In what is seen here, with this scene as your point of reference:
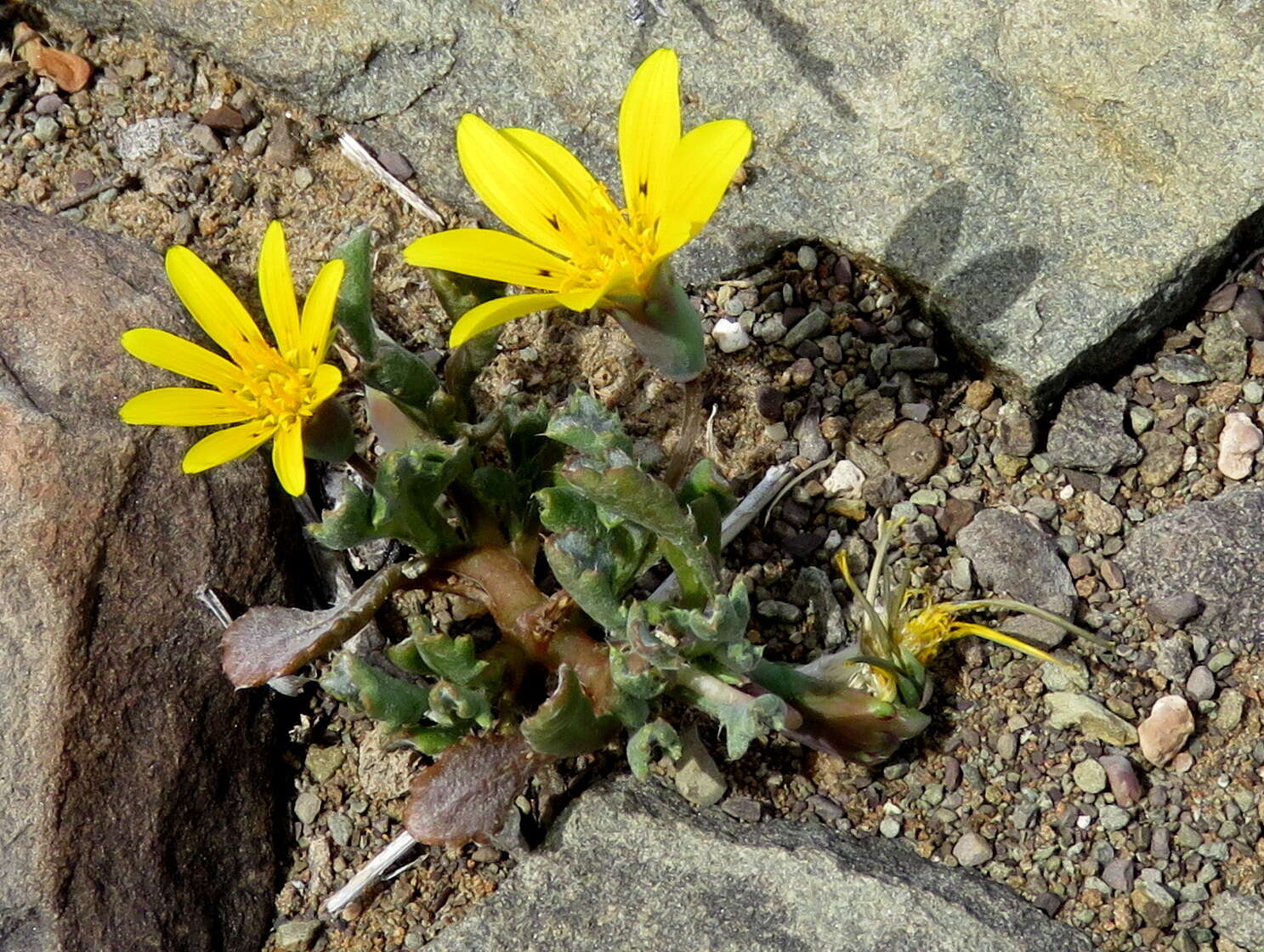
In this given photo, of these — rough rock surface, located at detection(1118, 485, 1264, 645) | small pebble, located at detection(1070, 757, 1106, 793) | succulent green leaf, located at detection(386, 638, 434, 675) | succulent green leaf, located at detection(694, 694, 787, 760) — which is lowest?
small pebble, located at detection(1070, 757, 1106, 793)

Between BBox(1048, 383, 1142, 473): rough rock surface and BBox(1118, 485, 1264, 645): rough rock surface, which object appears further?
BBox(1048, 383, 1142, 473): rough rock surface

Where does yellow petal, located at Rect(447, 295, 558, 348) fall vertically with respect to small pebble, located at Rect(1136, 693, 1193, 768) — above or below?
above

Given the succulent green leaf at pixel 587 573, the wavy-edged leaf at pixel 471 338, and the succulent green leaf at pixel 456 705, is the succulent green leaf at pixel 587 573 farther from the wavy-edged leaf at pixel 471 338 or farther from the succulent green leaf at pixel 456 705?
the wavy-edged leaf at pixel 471 338

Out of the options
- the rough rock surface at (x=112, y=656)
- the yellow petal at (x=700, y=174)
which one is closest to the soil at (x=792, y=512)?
the rough rock surface at (x=112, y=656)

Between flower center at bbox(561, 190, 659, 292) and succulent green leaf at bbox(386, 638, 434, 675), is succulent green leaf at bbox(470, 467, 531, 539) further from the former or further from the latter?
Answer: flower center at bbox(561, 190, 659, 292)

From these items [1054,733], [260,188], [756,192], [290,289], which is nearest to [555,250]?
[290,289]

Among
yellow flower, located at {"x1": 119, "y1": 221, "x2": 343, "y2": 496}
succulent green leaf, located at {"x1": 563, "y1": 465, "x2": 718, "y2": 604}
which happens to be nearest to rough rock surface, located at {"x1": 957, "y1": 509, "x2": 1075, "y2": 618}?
succulent green leaf, located at {"x1": 563, "y1": 465, "x2": 718, "y2": 604}

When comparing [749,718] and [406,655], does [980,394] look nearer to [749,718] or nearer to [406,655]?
[749,718]

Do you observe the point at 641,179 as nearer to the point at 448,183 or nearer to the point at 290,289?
the point at 290,289
